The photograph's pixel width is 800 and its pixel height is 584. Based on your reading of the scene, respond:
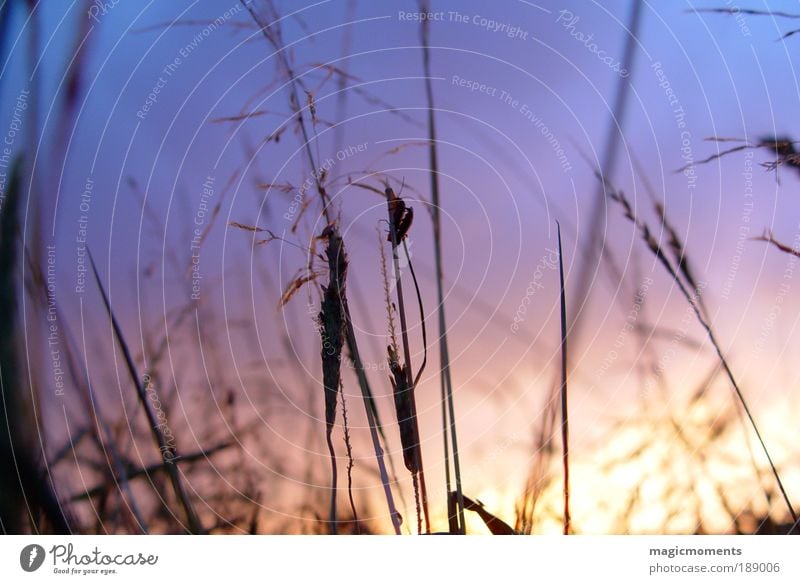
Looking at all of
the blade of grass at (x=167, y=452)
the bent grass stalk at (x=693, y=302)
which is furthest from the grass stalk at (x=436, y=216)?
the blade of grass at (x=167, y=452)

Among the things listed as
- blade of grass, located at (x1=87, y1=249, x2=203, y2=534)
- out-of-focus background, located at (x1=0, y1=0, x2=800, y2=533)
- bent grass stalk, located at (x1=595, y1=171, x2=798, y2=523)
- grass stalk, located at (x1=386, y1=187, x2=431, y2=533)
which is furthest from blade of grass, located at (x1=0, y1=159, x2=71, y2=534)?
bent grass stalk, located at (x1=595, y1=171, x2=798, y2=523)

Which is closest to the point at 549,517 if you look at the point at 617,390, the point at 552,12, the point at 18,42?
the point at 617,390

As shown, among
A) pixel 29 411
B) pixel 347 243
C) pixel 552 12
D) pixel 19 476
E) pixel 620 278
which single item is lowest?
pixel 19 476

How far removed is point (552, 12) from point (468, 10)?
0.71ft

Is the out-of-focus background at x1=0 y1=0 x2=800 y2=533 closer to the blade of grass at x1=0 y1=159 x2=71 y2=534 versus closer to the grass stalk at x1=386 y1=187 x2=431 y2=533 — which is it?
the blade of grass at x1=0 y1=159 x2=71 y2=534

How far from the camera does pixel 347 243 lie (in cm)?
236

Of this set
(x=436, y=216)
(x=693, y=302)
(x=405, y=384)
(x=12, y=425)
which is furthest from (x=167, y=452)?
(x=693, y=302)

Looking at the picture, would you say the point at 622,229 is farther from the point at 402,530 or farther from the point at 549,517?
the point at 402,530

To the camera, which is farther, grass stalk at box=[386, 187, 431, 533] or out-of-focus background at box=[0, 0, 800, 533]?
out-of-focus background at box=[0, 0, 800, 533]

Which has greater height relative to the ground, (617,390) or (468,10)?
(468,10)

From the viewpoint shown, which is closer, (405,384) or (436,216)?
(405,384)

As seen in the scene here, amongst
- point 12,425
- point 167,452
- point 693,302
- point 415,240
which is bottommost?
point 167,452

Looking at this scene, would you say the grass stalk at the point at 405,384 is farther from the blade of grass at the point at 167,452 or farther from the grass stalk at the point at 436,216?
the blade of grass at the point at 167,452

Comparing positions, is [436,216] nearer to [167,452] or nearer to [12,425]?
[167,452]
